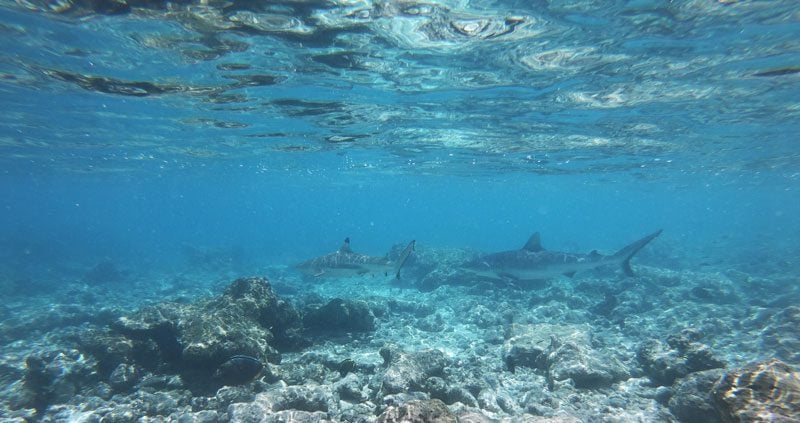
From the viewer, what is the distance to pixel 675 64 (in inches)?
516

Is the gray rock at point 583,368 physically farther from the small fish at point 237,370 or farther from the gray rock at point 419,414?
the small fish at point 237,370

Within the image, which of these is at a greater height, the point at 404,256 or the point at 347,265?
the point at 404,256

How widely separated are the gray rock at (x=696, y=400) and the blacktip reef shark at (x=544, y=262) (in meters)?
9.10

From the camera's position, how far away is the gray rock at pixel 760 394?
4.96 m

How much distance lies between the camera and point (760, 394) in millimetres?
5203

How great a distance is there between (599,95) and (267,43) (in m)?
13.4

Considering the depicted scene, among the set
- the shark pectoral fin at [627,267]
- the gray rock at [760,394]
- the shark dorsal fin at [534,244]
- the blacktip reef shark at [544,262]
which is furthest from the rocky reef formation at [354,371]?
the shark dorsal fin at [534,244]

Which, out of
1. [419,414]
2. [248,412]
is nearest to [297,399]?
[248,412]

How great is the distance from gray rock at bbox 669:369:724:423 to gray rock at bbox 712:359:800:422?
0.60 m

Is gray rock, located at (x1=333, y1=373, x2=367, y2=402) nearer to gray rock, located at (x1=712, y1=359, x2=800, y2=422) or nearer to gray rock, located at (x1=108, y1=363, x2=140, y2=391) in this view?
gray rock, located at (x1=108, y1=363, x2=140, y2=391)

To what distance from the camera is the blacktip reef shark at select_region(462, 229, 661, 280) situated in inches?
621

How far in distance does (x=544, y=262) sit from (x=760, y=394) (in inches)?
430

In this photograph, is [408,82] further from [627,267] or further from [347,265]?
[627,267]

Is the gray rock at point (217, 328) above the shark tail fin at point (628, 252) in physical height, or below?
below
